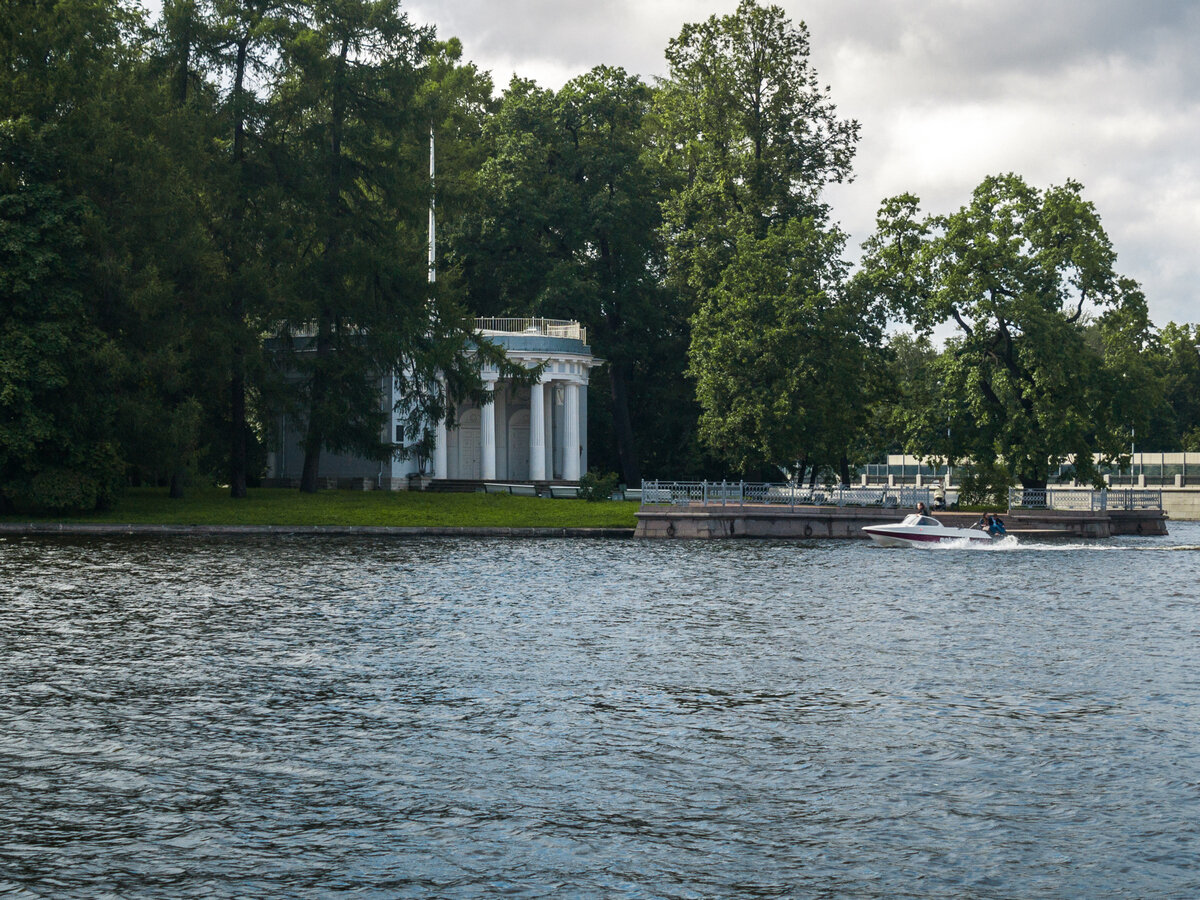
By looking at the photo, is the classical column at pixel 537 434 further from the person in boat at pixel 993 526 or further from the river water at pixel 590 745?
the river water at pixel 590 745

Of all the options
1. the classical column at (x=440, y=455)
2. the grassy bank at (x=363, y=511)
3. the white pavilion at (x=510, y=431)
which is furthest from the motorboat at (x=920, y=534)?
the classical column at (x=440, y=455)

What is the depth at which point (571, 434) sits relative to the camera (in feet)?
247

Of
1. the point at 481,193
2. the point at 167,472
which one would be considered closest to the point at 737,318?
the point at 481,193

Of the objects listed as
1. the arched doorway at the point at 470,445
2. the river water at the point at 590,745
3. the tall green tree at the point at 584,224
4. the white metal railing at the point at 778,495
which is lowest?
the river water at the point at 590,745

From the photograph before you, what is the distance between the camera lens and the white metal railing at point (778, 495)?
55.3 metres

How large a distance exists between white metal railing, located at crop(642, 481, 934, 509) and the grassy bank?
2.06m

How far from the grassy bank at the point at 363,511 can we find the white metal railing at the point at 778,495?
206 centimetres

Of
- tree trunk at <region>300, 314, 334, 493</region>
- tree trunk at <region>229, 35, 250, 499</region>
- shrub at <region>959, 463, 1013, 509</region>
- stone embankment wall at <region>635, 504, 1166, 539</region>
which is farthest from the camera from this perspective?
tree trunk at <region>300, 314, 334, 493</region>

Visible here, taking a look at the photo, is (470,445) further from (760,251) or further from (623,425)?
(760,251)

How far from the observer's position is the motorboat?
48.7m

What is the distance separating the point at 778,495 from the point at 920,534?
9017 mm

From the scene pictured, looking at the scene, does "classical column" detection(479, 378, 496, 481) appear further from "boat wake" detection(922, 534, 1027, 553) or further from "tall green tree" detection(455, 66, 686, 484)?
"boat wake" detection(922, 534, 1027, 553)

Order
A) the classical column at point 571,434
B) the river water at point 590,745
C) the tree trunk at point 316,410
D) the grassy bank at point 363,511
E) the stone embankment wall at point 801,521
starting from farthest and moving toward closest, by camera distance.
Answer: the classical column at point 571,434 < the tree trunk at point 316,410 < the stone embankment wall at point 801,521 < the grassy bank at point 363,511 < the river water at point 590,745

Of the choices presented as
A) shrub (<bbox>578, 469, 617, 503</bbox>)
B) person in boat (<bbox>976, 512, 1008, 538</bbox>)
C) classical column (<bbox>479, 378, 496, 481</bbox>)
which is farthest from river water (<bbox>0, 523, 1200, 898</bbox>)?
classical column (<bbox>479, 378, 496, 481</bbox>)
